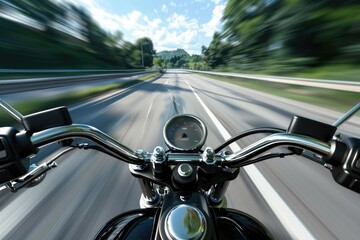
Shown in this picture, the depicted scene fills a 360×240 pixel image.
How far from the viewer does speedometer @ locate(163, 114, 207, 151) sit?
171 centimetres

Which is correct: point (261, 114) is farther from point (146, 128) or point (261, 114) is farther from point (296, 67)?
point (296, 67)

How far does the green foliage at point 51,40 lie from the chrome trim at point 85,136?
77.8 feet

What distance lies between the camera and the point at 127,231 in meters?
0.99

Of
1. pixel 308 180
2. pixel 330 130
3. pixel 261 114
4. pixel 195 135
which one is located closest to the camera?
pixel 330 130

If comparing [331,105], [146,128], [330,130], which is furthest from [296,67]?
[330,130]

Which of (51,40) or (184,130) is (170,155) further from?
(51,40)

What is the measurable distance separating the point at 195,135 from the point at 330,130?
106 cm

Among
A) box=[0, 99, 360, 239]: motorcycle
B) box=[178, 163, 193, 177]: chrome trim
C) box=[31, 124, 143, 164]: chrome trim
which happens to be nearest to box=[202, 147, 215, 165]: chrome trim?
box=[0, 99, 360, 239]: motorcycle

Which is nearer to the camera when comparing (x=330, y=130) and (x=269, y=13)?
(x=330, y=130)

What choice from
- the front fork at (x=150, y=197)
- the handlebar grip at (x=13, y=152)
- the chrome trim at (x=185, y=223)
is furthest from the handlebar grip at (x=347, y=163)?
the handlebar grip at (x=13, y=152)

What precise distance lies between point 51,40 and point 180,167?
38545 mm

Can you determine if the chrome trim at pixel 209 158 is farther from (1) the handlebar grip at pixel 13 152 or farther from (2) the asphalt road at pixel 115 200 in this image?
(2) the asphalt road at pixel 115 200

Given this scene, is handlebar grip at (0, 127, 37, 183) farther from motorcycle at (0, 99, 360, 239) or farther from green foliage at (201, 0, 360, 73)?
green foliage at (201, 0, 360, 73)

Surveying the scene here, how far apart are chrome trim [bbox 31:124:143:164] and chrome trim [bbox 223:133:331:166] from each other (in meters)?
0.51
